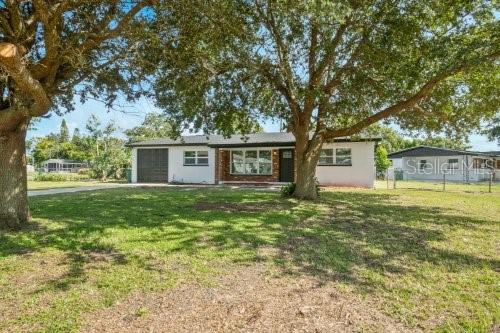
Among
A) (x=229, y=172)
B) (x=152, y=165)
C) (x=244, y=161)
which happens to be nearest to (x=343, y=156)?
(x=244, y=161)

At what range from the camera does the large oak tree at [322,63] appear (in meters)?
8.60

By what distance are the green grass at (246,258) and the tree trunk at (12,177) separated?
19.4 inches

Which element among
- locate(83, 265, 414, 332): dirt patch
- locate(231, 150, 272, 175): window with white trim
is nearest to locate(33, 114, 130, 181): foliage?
locate(231, 150, 272, 175): window with white trim

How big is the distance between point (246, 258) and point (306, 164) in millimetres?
8551

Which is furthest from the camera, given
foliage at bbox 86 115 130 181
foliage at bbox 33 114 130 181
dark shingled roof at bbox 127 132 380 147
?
foliage at bbox 33 114 130 181

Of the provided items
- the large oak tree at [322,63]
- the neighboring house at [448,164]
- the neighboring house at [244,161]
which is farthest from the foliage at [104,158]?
the neighboring house at [448,164]

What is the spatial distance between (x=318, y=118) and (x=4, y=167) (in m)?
9.70

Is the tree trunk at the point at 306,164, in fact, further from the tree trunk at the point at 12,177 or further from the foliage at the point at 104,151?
the foliage at the point at 104,151

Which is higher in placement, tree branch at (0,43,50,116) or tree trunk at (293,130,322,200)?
tree branch at (0,43,50,116)

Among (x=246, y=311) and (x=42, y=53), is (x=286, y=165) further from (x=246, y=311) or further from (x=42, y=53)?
(x=246, y=311)

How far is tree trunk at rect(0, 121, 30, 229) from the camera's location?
23.8 feet

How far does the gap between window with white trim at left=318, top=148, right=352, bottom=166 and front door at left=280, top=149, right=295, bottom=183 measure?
184cm

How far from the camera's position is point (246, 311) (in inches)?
148

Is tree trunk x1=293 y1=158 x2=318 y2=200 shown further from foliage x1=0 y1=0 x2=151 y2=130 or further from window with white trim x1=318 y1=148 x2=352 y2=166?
window with white trim x1=318 y1=148 x2=352 y2=166
